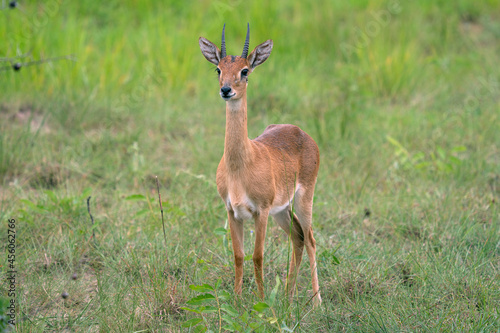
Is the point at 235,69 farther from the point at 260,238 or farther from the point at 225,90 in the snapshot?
the point at 260,238

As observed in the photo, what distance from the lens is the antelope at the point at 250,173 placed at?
10.3 ft

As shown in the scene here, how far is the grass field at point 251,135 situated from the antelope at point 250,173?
0.29 meters

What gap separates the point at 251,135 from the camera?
5.98 m

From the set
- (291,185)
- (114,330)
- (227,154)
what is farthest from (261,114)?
(114,330)

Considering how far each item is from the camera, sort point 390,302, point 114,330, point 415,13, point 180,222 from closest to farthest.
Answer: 1. point 114,330
2. point 390,302
3. point 180,222
4. point 415,13

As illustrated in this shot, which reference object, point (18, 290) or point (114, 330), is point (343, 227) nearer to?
point (114, 330)

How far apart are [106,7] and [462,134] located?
536 centimetres

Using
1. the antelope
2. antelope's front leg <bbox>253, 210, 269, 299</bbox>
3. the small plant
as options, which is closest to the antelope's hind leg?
the antelope

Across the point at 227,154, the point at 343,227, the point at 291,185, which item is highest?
the point at 227,154

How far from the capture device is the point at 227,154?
314 centimetres

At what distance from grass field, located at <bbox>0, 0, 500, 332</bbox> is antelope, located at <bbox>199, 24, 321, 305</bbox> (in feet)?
0.96

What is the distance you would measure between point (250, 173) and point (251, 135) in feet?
9.37

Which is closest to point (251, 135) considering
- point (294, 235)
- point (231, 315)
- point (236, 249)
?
point (294, 235)

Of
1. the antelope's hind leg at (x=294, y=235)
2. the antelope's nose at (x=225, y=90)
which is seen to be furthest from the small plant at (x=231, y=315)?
the antelope's nose at (x=225, y=90)
